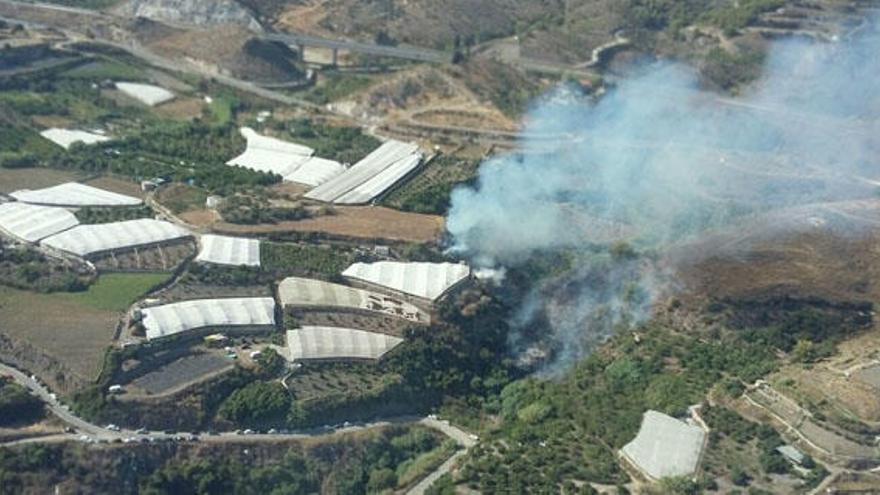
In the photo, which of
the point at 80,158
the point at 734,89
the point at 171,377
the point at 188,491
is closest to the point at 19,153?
the point at 80,158

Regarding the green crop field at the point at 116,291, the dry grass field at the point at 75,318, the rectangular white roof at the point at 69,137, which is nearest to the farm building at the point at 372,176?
the green crop field at the point at 116,291

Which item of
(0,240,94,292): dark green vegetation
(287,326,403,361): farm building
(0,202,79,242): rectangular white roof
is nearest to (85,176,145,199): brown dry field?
(0,202,79,242): rectangular white roof

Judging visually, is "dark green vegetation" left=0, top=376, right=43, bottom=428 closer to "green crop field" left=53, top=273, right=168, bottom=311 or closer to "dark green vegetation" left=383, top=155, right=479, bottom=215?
"green crop field" left=53, top=273, right=168, bottom=311

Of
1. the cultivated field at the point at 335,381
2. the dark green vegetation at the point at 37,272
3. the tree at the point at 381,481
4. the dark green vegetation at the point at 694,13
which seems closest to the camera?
the tree at the point at 381,481

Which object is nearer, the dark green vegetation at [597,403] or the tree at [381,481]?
the dark green vegetation at [597,403]

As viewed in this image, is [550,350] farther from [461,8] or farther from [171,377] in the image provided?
[461,8]

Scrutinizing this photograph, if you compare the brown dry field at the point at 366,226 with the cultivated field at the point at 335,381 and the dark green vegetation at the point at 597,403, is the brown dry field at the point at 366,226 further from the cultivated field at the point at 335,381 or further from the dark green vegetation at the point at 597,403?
the dark green vegetation at the point at 597,403

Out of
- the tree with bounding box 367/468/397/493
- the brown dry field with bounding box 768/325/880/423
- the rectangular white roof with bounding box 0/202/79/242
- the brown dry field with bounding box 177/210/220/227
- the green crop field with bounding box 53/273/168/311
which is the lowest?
the tree with bounding box 367/468/397/493
